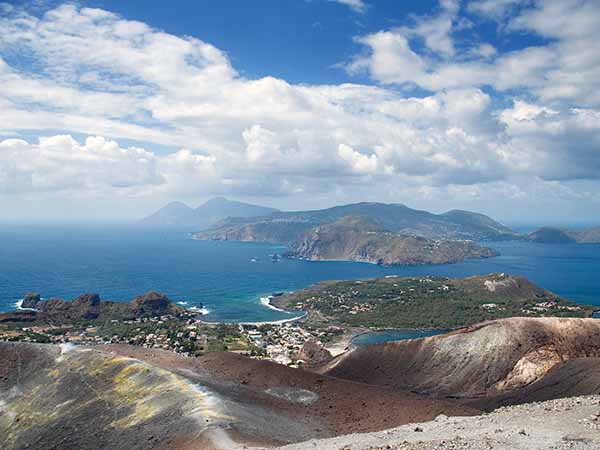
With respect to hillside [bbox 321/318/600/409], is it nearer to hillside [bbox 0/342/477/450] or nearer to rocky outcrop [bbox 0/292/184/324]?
hillside [bbox 0/342/477/450]

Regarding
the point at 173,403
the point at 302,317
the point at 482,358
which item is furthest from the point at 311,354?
the point at 302,317

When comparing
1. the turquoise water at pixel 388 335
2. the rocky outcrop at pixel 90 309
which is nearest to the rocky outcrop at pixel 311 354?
the turquoise water at pixel 388 335

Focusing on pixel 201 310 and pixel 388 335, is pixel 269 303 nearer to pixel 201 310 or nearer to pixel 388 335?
pixel 201 310

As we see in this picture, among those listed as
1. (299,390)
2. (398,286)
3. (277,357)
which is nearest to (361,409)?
(299,390)

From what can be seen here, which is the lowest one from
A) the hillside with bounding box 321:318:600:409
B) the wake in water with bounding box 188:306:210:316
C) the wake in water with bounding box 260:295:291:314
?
the wake in water with bounding box 260:295:291:314

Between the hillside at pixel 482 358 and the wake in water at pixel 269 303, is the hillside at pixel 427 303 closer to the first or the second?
the wake in water at pixel 269 303

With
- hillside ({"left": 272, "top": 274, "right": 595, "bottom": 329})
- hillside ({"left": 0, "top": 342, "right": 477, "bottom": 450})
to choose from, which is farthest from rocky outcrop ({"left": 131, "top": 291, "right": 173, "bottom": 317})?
hillside ({"left": 0, "top": 342, "right": 477, "bottom": 450})
